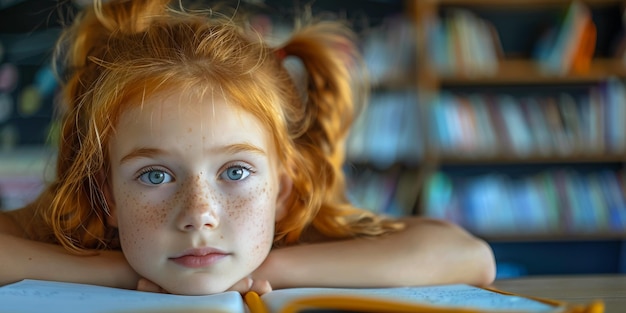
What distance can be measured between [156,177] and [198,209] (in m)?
0.08

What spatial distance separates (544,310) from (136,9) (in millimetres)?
739

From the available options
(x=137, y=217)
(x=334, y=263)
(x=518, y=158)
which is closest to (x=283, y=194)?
(x=334, y=263)

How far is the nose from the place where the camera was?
786mm

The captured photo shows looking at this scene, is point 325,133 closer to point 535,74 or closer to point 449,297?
point 449,297

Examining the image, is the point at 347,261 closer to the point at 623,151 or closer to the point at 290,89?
Answer: the point at 290,89

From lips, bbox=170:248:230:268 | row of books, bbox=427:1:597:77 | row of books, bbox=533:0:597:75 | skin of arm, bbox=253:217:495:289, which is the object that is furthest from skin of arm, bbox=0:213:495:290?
row of books, bbox=533:0:597:75

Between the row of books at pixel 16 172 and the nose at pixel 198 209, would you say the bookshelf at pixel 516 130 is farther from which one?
the nose at pixel 198 209

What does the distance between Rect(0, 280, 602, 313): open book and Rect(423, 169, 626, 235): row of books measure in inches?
85.6

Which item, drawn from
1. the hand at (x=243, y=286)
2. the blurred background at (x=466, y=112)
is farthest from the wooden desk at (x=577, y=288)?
the blurred background at (x=466, y=112)

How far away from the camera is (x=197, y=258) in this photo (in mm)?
802

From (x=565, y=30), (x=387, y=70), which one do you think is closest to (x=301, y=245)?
(x=387, y=70)

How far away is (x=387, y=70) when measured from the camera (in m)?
3.02

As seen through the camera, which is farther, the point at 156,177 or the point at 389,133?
the point at 389,133

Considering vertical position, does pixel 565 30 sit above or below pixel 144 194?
above
